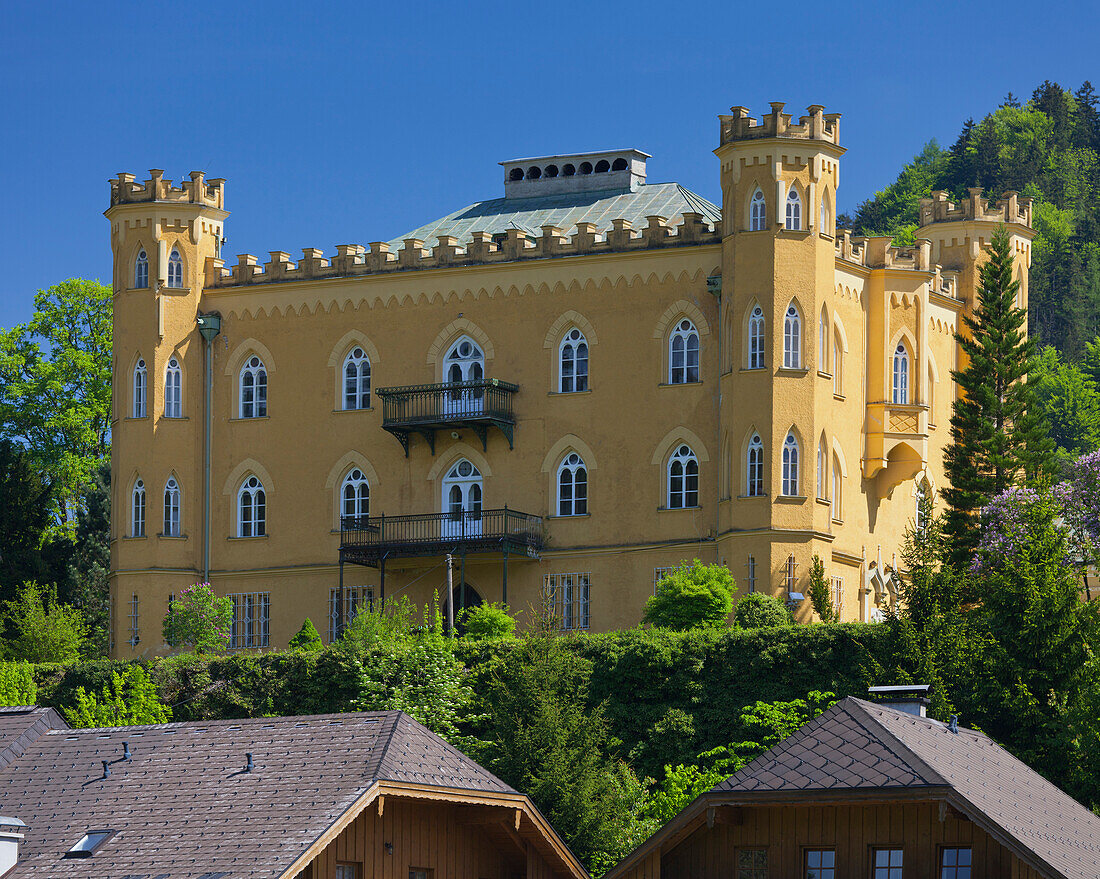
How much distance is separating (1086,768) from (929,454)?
23912mm

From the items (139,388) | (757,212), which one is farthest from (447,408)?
(757,212)

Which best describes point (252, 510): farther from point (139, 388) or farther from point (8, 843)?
point (8, 843)

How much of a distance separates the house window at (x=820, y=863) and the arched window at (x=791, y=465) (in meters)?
26.0

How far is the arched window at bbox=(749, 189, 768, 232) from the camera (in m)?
59.6

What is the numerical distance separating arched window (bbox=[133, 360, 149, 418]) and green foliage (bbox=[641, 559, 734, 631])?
17.4m

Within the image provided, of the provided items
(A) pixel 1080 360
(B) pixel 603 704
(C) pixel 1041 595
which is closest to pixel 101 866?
(B) pixel 603 704

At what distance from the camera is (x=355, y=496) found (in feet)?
211

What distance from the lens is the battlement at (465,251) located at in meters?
61.7

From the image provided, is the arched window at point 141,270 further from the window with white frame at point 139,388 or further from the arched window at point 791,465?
the arched window at point 791,465

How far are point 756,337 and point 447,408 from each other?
894cm

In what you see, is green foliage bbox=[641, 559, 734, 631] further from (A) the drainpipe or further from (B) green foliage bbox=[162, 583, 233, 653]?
(A) the drainpipe

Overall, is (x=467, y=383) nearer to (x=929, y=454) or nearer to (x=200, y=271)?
(x=200, y=271)

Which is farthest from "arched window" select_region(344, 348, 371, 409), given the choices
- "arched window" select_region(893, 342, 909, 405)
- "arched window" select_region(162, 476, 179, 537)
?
"arched window" select_region(893, 342, 909, 405)

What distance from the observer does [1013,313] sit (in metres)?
62.8
